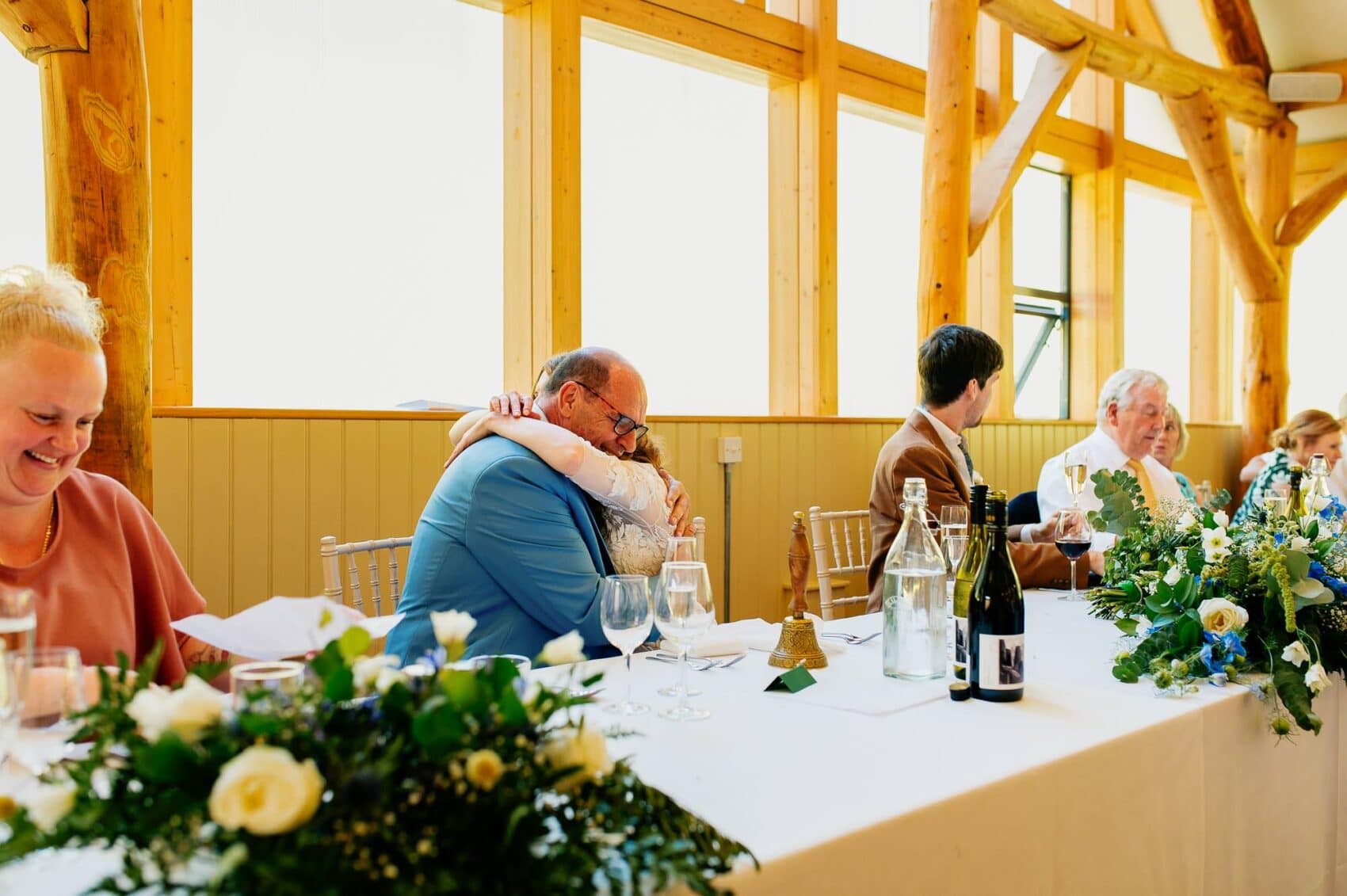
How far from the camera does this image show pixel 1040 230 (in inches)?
252

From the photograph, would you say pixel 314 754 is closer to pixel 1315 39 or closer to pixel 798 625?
pixel 798 625

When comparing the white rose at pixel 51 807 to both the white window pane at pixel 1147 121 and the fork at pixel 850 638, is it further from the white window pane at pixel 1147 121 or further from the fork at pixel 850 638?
the white window pane at pixel 1147 121

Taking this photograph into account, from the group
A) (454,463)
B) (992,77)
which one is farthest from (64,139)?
(992,77)

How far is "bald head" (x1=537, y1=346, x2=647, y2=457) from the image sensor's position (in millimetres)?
2227

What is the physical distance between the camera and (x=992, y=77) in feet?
18.9

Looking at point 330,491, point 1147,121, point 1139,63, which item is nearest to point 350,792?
point 330,491

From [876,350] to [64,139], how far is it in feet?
13.0

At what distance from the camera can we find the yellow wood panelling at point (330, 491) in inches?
120

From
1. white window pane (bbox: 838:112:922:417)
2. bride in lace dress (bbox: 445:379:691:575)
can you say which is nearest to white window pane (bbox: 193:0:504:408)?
bride in lace dress (bbox: 445:379:691:575)

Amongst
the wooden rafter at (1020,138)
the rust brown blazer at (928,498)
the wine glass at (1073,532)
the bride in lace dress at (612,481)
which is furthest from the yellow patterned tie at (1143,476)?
the bride in lace dress at (612,481)

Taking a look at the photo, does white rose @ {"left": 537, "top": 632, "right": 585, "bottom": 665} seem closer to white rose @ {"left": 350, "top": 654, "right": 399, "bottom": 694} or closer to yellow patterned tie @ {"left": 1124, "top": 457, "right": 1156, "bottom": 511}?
white rose @ {"left": 350, "top": 654, "right": 399, "bottom": 694}

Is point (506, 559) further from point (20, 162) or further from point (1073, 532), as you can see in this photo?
point (20, 162)

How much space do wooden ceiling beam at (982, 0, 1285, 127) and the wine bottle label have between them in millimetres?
3923

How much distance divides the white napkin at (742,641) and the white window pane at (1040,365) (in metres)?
4.76
